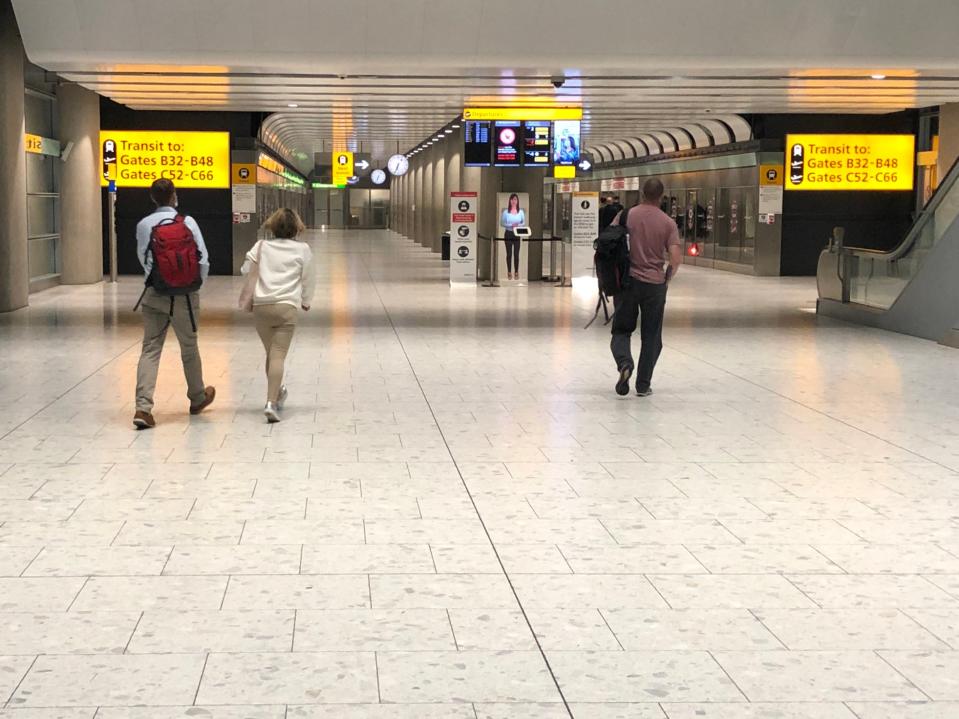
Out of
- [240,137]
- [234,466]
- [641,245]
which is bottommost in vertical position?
[234,466]

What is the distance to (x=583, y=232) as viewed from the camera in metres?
26.1

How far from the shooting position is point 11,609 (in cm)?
453

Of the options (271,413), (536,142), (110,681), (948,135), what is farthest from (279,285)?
(948,135)

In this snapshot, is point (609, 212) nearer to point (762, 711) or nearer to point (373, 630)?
point (373, 630)

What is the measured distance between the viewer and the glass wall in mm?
21312

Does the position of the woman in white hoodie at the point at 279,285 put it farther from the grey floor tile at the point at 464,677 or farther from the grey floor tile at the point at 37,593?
the grey floor tile at the point at 464,677

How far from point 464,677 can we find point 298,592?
1083 mm

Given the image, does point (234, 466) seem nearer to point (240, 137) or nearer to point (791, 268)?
point (240, 137)

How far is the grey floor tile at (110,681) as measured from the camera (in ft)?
12.1

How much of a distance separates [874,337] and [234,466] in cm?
965

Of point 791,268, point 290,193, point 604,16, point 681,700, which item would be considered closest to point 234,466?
point 681,700

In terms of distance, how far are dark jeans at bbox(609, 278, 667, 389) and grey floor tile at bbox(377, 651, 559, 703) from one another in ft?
19.8

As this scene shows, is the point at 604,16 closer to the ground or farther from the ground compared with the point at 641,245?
farther from the ground

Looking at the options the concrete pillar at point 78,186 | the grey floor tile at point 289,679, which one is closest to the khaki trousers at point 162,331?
the grey floor tile at point 289,679
